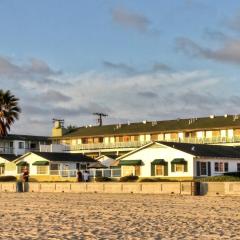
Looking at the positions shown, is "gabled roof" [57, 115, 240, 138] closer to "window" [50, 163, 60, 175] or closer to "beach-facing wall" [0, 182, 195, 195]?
"window" [50, 163, 60, 175]

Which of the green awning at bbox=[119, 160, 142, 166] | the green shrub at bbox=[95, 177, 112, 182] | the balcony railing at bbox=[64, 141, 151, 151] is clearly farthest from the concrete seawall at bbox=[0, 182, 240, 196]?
the balcony railing at bbox=[64, 141, 151, 151]

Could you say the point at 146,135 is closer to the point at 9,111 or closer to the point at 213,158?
the point at 9,111

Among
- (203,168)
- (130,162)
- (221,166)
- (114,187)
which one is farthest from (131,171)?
(114,187)

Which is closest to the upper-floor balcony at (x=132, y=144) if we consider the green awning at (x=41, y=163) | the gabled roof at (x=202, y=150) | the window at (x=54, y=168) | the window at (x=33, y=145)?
the window at (x=33, y=145)

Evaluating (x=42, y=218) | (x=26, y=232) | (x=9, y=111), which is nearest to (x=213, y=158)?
(x=9, y=111)

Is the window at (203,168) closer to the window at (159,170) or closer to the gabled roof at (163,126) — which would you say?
the window at (159,170)

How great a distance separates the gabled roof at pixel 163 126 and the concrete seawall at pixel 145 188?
3973cm

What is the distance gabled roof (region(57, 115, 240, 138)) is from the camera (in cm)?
8544

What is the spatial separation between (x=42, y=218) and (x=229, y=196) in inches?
665

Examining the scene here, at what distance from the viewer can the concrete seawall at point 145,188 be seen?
38406 mm

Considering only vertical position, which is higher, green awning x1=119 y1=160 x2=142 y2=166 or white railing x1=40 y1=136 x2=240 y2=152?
white railing x1=40 y1=136 x2=240 y2=152

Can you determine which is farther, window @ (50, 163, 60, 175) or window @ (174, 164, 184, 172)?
window @ (50, 163, 60, 175)

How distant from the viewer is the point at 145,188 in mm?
42188

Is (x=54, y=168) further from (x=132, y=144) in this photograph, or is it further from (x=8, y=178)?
(x=132, y=144)
